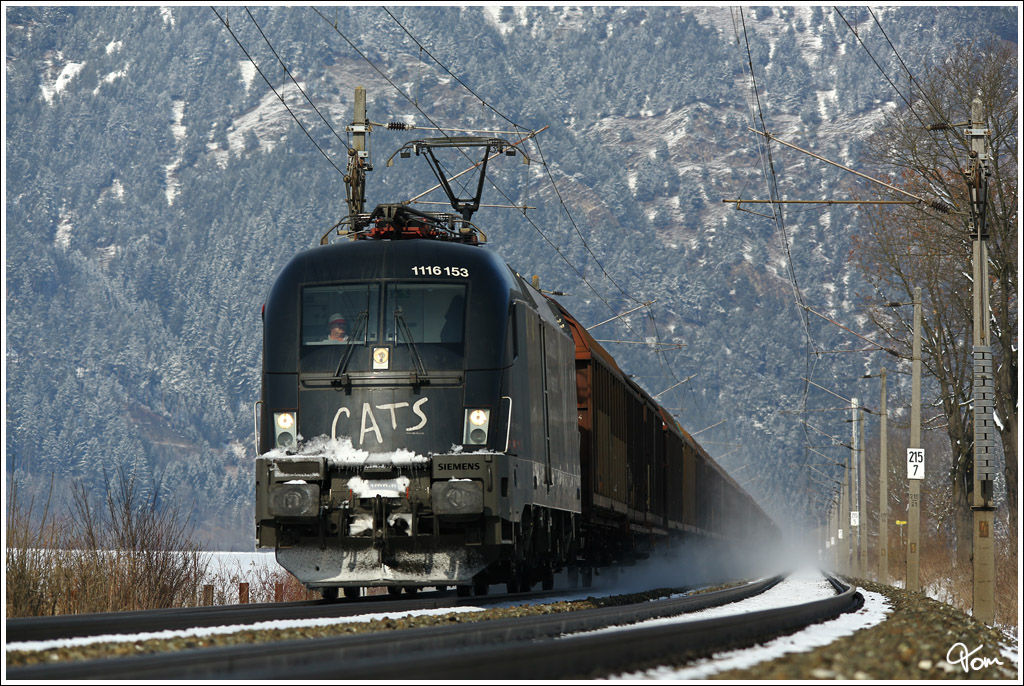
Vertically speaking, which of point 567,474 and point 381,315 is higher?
point 381,315

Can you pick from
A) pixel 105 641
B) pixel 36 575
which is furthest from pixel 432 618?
pixel 36 575

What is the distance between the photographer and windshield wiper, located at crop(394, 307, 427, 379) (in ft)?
43.0

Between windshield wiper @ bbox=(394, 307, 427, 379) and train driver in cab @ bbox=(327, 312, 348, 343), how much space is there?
557 mm

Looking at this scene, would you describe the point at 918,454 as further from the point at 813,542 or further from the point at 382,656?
the point at 813,542

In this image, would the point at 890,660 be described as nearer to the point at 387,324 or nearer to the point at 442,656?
the point at 442,656

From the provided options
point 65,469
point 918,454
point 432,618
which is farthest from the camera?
point 65,469

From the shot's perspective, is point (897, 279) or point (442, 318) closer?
point (442, 318)

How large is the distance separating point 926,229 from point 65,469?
17218 cm

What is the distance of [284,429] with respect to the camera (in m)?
13.1

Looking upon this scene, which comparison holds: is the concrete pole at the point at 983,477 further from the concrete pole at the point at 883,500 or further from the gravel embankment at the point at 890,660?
the concrete pole at the point at 883,500

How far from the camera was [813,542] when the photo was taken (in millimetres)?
156250

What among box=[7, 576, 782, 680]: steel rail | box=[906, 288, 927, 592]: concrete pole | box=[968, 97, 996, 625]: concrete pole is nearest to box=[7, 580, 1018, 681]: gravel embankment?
box=[7, 576, 782, 680]: steel rail

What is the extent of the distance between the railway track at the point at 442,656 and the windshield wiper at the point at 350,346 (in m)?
4.09

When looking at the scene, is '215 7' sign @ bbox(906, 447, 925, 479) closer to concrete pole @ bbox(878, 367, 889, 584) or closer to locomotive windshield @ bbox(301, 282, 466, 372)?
concrete pole @ bbox(878, 367, 889, 584)
